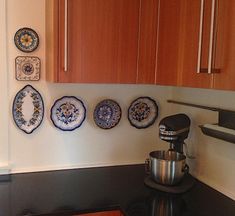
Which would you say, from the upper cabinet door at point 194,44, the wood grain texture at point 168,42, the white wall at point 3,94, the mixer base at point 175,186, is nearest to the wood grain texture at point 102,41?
the wood grain texture at point 168,42

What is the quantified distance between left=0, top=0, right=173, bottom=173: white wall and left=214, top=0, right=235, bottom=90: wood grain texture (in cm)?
84

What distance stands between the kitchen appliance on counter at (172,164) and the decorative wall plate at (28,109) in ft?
2.10

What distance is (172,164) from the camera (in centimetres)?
154

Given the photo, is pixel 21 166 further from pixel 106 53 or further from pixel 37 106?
pixel 106 53

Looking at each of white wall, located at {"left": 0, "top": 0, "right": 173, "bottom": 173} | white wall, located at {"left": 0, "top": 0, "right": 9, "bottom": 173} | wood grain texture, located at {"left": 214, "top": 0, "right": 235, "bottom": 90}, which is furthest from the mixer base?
white wall, located at {"left": 0, "top": 0, "right": 9, "bottom": 173}

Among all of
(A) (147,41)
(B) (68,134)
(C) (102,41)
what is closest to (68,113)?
(B) (68,134)

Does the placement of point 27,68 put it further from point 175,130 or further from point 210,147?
point 210,147

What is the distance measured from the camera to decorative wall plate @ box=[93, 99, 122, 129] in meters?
1.84

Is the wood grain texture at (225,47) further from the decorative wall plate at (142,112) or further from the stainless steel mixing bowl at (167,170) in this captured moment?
the decorative wall plate at (142,112)

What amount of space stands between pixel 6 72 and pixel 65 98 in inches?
13.1

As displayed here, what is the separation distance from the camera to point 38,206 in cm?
137

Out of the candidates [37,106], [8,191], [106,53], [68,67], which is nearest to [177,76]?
[106,53]

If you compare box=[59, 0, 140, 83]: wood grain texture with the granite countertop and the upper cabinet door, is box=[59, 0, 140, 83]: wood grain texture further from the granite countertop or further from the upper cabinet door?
the granite countertop

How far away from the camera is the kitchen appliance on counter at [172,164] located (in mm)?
1535
